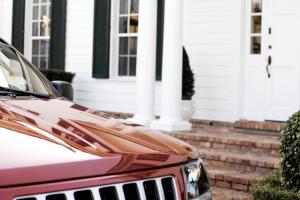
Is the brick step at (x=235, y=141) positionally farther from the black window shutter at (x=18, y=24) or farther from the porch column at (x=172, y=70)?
the black window shutter at (x=18, y=24)

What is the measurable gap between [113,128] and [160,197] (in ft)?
1.61

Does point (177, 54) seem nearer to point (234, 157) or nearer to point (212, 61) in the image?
point (212, 61)

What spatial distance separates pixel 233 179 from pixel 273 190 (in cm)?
133

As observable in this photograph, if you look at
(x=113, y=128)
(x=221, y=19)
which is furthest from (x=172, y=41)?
(x=113, y=128)

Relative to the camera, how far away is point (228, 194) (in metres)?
Result: 6.00

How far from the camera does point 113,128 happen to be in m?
2.65

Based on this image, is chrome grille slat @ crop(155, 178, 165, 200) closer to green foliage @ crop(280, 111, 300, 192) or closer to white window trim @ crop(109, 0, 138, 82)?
green foliage @ crop(280, 111, 300, 192)

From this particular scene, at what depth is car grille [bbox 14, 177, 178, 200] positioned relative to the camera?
2.01m

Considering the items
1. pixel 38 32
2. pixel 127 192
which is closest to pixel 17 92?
pixel 127 192

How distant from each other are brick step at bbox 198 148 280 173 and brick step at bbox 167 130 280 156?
0.15 meters

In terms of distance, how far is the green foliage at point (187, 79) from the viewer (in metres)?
9.07

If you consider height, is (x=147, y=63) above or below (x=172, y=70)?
above

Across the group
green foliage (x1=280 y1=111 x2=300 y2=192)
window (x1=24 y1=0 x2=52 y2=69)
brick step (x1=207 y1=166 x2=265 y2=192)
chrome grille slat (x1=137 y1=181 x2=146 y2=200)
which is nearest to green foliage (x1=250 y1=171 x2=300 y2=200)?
green foliage (x1=280 y1=111 x2=300 y2=192)

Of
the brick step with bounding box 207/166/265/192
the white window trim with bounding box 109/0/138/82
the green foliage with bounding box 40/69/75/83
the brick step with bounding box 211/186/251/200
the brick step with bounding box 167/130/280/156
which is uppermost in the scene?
the white window trim with bounding box 109/0/138/82
